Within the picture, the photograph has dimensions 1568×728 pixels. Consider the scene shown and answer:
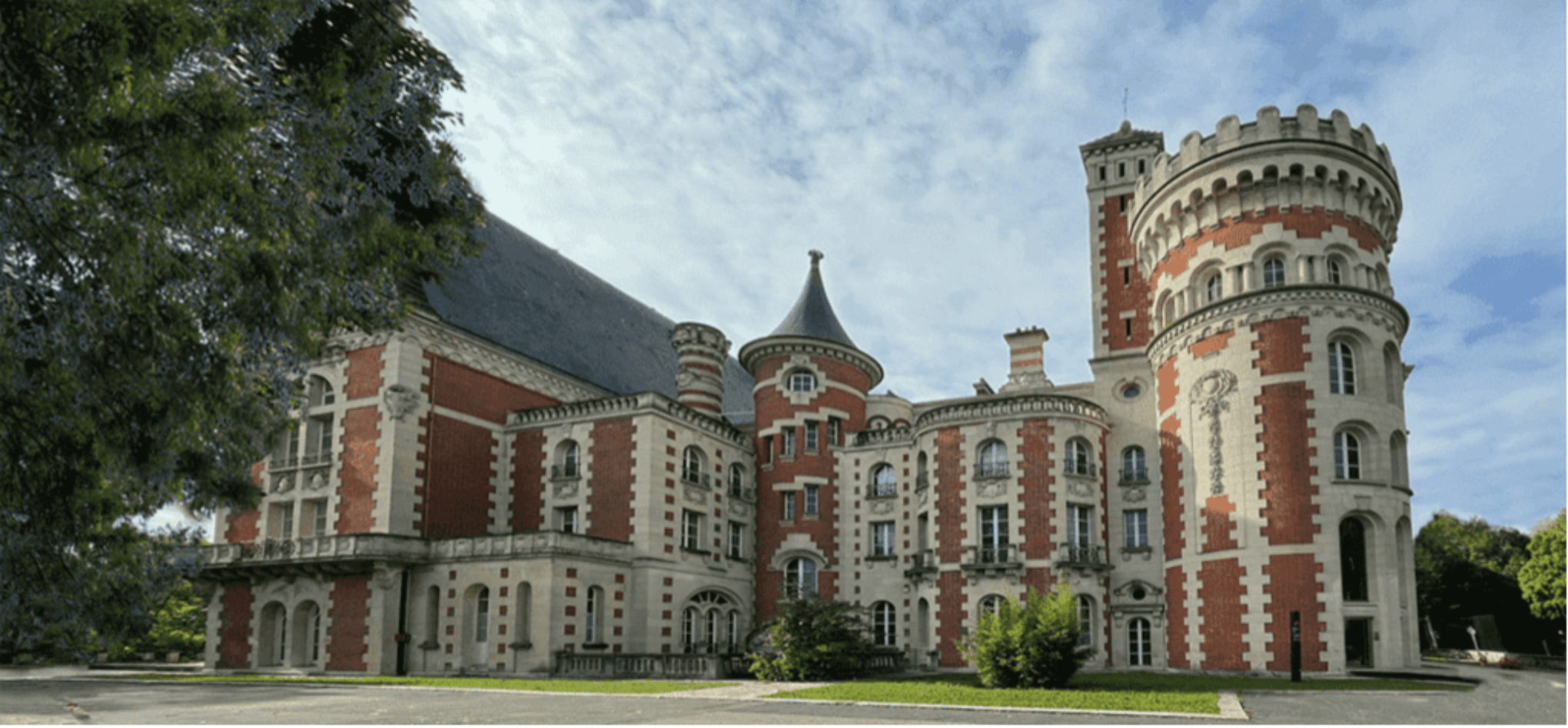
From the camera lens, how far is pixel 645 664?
27703 millimetres

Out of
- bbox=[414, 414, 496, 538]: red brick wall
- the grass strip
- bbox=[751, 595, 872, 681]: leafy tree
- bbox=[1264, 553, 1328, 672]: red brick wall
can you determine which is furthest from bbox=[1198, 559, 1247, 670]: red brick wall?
bbox=[414, 414, 496, 538]: red brick wall

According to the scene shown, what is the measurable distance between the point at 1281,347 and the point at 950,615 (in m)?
12.3

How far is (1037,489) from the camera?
108 feet

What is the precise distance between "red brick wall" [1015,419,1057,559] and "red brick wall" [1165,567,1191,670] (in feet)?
11.4

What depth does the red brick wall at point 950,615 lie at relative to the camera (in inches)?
1289

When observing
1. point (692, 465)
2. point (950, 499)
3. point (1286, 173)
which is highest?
point (1286, 173)

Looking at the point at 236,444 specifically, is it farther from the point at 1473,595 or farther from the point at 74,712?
the point at 1473,595

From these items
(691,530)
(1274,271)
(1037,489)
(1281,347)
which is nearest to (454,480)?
(691,530)

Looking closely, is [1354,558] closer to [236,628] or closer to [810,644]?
[810,644]

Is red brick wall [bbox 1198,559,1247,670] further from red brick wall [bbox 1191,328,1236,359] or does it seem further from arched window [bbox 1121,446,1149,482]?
red brick wall [bbox 1191,328,1236,359]

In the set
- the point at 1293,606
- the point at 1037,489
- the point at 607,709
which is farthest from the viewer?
the point at 1037,489

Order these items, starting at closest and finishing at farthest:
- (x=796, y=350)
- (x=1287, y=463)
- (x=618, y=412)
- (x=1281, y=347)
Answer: (x=1287, y=463)
(x=1281, y=347)
(x=618, y=412)
(x=796, y=350)

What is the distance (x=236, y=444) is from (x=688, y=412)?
81.3ft

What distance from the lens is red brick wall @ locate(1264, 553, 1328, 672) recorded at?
26828 millimetres
